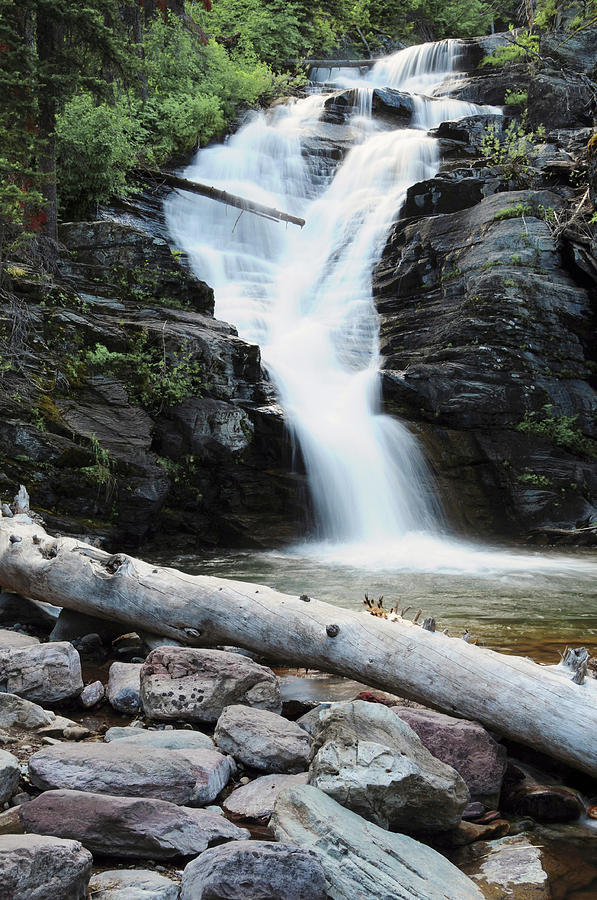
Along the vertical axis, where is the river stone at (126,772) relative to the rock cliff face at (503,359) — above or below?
below

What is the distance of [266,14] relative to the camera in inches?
1141

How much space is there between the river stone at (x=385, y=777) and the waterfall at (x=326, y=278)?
28.6 feet

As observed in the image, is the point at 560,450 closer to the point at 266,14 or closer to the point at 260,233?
the point at 260,233

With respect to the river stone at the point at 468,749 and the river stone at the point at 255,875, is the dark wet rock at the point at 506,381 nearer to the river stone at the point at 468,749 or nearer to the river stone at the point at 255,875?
the river stone at the point at 468,749

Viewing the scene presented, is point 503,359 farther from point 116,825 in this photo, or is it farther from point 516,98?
point 516,98

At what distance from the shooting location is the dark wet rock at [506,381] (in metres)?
13.2

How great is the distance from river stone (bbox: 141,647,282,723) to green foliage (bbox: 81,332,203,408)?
7484mm

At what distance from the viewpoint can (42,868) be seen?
6.75 feet

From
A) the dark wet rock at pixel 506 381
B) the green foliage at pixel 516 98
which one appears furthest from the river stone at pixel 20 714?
the green foliage at pixel 516 98

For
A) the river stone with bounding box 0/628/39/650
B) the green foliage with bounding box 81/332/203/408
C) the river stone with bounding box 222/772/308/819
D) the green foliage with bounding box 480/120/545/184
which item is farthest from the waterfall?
the river stone with bounding box 222/772/308/819

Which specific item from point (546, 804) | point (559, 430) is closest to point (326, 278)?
point (559, 430)

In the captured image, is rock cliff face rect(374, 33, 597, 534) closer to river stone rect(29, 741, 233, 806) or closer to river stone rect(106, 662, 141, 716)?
river stone rect(106, 662, 141, 716)

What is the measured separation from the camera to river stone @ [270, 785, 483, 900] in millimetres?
2271

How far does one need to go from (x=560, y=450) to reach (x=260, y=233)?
10080mm
